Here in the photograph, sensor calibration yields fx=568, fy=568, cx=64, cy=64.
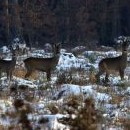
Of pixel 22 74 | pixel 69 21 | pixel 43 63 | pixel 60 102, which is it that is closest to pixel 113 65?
pixel 43 63

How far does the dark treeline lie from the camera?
153ft

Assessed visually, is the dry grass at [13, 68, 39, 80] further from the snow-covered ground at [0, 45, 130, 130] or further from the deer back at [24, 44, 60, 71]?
the snow-covered ground at [0, 45, 130, 130]

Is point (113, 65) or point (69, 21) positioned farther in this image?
point (69, 21)

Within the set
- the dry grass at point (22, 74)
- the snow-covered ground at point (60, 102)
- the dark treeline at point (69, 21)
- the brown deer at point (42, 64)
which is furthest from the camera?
the dark treeline at point (69, 21)

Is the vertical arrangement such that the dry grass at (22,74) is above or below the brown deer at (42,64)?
below

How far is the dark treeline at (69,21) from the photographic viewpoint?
46750 mm

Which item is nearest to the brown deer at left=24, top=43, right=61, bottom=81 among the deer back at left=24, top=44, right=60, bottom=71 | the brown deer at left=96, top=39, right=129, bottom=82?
the deer back at left=24, top=44, right=60, bottom=71

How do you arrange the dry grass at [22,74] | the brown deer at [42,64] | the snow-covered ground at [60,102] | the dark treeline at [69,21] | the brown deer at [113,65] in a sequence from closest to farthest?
the snow-covered ground at [60,102], the brown deer at [113,65], the dry grass at [22,74], the brown deer at [42,64], the dark treeline at [69,21]

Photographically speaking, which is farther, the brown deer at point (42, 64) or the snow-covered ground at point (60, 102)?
the brown deer at point (42, 64)

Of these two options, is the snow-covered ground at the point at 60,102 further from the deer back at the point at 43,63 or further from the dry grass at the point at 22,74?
the deer back at the point at 43,63

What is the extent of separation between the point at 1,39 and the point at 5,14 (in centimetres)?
573

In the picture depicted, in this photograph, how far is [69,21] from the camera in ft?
163

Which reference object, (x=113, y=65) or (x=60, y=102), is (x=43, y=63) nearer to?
(x=113, y=65)

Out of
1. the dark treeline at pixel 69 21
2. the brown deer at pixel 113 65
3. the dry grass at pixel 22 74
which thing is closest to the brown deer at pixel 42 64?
the dry grass at pixel 22 74
